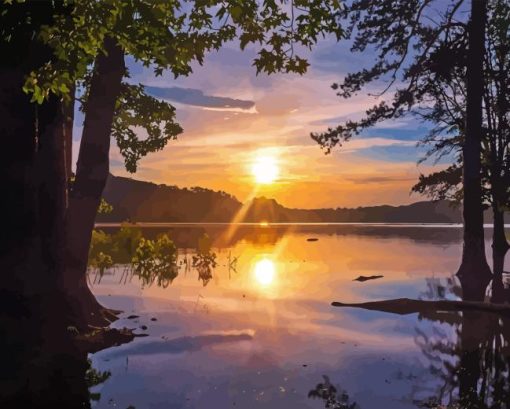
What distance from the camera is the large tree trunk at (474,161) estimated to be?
73.3 feet

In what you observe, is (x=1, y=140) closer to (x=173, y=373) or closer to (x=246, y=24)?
(x=173, y=373)

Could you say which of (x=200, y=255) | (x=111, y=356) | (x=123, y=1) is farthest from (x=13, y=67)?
(x=200, y=255)

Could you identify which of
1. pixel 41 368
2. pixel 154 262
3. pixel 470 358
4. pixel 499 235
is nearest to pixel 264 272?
pixel 154 262

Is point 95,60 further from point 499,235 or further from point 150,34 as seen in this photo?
point 499,235

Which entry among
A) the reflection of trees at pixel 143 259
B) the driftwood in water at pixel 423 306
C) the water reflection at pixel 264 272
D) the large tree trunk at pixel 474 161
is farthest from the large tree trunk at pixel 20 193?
the large tree trunk at pixel 474 161

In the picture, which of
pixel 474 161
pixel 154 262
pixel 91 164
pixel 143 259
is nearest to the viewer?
pixel 91 164

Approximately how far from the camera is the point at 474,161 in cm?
2256

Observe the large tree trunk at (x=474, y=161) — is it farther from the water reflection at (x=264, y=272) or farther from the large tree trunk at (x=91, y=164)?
the large tree trunk at (x=91, y=164)

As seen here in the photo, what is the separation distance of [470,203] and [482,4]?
7833mm

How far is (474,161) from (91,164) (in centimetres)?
1533

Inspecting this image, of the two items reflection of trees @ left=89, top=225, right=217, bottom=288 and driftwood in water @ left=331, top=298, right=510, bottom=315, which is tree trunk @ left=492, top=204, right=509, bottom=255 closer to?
reflection of trees @ left=89, top=225, right=217, bottom=288

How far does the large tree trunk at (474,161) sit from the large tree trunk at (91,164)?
14.6 metres

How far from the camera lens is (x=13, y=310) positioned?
28.6ft

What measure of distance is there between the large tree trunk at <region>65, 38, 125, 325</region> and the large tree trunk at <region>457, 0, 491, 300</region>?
1462 centimetres
